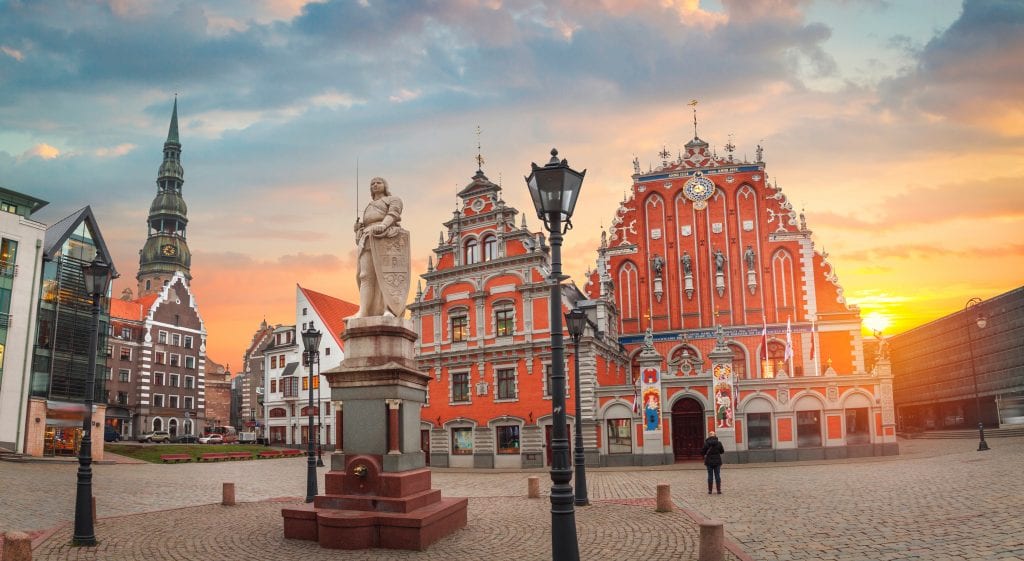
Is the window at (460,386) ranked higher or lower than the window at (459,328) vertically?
lower

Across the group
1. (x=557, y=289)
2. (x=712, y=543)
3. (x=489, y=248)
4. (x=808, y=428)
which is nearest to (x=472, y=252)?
(x=489, y=248)

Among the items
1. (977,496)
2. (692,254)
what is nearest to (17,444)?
(692,254)

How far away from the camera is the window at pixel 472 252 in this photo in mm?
43266

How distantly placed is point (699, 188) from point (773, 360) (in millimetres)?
11707

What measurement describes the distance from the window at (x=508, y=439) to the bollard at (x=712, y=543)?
98.6 ft

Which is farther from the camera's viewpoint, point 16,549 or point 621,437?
point 621,437

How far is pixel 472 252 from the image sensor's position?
43.5m

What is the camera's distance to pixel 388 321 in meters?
14.3

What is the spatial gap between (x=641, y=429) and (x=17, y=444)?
33.2 meters

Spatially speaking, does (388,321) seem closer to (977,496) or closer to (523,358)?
(977,496)

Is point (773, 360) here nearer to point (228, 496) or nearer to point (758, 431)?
point (758, 431)

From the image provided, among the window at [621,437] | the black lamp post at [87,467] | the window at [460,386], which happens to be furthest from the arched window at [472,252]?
the black lamp post at [87,467]

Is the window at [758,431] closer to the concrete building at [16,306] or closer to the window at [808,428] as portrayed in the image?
the window at [808,428]

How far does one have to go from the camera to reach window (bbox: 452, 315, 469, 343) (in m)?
43.2
